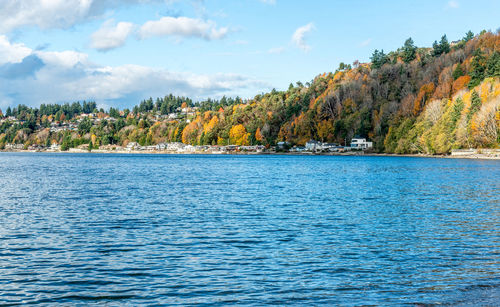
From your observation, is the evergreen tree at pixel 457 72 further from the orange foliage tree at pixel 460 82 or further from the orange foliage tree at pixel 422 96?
the orange foliage tree at pixel 422 96

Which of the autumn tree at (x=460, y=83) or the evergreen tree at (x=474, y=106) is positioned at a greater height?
the autumn tree at (x=460, y=83)

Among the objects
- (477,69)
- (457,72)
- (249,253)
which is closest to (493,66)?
(477,69)

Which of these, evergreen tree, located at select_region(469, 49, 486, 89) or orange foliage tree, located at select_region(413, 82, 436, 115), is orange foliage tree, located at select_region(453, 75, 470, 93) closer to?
evergreen tree, located at select_region(469, 49, 486, 89)

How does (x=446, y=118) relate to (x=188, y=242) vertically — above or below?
above

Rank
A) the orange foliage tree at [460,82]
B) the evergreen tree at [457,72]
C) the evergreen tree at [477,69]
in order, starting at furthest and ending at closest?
1. the evergreen tree at [457,72]
2. the orange foliage tree at [460,82]
3. the evergreen tree at [477,69]

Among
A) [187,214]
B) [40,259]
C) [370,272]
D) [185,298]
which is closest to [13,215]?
[187,214]

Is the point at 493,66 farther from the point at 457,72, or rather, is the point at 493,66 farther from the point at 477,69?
the point at 457,72

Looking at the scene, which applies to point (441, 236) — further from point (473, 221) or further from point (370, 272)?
point (370, 272)

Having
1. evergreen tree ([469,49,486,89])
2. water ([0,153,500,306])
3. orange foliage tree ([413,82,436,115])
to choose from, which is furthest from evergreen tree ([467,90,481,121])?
water ([0,153,500,306])

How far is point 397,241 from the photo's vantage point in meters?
21.1

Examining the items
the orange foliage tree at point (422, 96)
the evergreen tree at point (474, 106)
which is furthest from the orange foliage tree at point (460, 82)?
the evergreen tree at point (474, 106)

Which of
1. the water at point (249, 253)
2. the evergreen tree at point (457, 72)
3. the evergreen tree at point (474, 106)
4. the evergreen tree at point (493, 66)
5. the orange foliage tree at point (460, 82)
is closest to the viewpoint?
the water at point (249, 253)

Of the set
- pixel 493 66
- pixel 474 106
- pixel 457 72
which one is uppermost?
pixel 457 72

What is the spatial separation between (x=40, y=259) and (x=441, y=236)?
18255 mm
